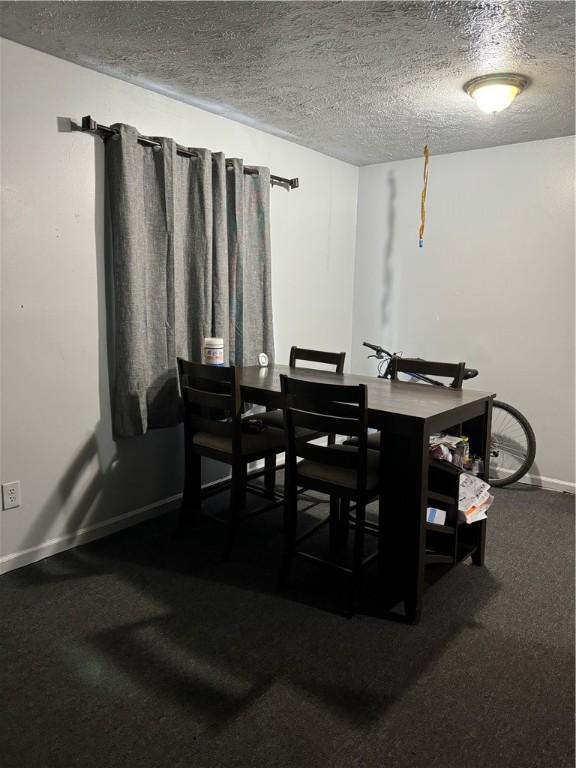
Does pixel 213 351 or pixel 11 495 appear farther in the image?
pixel 213 351

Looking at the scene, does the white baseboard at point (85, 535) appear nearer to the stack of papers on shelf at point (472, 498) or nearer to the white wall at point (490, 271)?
the stack of papers on shelf at point (472, 498)

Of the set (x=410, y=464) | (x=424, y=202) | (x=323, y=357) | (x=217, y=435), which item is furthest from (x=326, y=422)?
(x=424, y=202)

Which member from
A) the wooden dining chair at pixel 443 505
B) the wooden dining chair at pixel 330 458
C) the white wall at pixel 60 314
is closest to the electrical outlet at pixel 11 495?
the white wall at pixel 60 314

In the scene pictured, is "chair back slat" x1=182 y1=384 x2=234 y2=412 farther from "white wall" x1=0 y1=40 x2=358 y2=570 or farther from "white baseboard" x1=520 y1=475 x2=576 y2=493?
"white baseboard" x1=520 y1=475 x2=576 y2=493

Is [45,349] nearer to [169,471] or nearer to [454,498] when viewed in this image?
[169,471]

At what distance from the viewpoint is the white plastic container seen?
3.06m

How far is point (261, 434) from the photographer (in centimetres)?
300

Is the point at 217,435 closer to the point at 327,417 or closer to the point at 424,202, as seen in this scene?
the point at 327,417

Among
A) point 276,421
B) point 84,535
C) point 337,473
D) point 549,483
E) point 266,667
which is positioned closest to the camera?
point 266,667

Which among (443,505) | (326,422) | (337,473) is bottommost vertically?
(443,505)

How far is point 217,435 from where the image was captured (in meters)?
2.88

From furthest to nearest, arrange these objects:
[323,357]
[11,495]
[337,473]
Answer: [323,357]
[11,495]
[337,473]

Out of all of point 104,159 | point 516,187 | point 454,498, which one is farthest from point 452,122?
point 454,498

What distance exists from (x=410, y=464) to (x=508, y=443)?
2.05 metres
